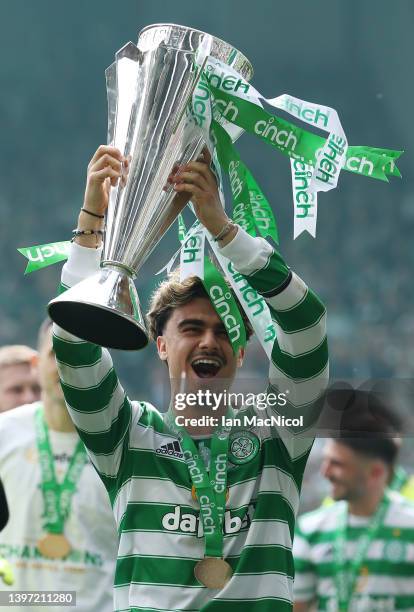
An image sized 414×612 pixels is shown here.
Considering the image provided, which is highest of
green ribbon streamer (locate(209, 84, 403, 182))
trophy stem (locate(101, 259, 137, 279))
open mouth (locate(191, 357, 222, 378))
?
green ribbon streamer (locate(209, 84, 403, 182))

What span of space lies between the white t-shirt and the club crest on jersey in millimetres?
1078

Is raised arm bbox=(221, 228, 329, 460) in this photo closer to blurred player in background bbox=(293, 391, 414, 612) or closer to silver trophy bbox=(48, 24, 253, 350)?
silver trophy bbox=(48, 24, 253, 350)

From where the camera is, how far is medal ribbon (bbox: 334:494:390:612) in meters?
3.65

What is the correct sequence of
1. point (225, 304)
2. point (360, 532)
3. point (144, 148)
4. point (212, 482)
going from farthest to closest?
point (360, 532) → point (225, 304) → point (212, 482) → point (144, 148)

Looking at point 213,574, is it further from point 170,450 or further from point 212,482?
point 170,450

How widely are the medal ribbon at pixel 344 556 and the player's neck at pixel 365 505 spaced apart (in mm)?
15

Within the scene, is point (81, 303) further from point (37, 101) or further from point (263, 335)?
point (37, 101)

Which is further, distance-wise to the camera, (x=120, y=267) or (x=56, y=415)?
(x=56, y=415)

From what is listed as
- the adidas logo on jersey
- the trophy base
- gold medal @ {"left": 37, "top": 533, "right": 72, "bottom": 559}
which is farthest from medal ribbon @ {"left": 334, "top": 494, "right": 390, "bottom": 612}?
the trophy base

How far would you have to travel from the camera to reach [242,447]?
8.50 feet

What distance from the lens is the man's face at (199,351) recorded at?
2627 mm

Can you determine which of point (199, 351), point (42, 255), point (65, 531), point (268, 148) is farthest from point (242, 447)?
point (268, 148)

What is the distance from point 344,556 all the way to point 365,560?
68mm

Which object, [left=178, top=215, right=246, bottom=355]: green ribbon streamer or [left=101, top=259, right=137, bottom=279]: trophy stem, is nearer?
[left=101, top=259, right=137, bottom=279]: trophy stem
